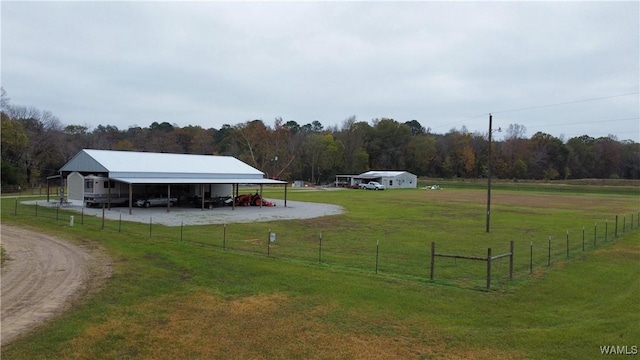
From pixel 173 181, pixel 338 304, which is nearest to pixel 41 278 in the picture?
pixel 338 304

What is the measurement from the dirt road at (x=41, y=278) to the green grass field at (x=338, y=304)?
50cm

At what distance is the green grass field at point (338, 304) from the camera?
8016 mm

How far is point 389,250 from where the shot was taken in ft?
63.7

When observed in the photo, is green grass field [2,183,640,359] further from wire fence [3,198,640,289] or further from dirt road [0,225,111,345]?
dirt road [0,225,111,345]

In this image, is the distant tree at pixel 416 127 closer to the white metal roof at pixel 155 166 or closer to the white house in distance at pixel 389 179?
the white house in distance at pixel 389 179

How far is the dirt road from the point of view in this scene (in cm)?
942

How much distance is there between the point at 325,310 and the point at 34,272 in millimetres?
9181

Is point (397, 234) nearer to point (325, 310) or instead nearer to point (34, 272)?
point (325, 310)

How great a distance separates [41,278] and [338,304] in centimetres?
846

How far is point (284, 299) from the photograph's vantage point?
434 inches

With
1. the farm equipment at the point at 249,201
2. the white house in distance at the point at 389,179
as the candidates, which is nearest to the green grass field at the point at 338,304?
the farm equipment at the point at 249,201

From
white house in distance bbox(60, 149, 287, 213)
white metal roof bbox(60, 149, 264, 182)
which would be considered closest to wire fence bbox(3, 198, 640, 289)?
white house in distance bbox(60, 149, 287, 213)

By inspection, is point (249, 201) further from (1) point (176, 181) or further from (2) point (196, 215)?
(2) point (196, 215)

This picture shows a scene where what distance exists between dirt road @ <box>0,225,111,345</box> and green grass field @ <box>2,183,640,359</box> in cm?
50
